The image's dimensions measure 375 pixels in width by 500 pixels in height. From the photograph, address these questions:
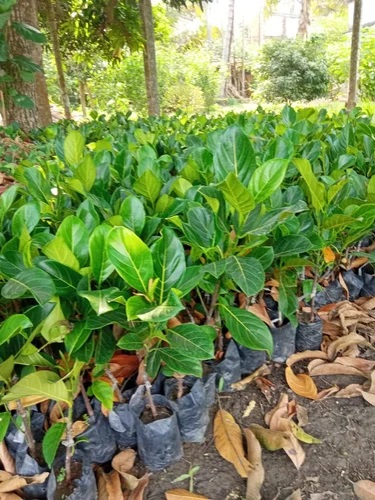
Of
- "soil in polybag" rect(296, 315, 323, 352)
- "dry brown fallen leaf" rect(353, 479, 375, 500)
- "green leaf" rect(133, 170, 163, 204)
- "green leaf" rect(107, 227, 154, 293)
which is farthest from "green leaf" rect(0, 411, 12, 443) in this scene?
"soil in polybag" rect(296, 315, 323, 352)

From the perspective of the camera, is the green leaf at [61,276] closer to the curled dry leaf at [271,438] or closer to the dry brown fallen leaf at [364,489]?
the curled dry leaf at [271,438]

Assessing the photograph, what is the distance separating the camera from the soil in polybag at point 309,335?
1.59m

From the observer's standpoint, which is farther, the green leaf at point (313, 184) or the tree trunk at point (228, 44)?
the tree trunk at point (228, 44)

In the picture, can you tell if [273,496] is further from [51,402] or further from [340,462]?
[51,402]

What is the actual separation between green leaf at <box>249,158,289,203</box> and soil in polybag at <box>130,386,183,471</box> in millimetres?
588

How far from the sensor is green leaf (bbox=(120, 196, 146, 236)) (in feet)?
3.48

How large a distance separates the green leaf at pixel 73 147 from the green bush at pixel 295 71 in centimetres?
1647

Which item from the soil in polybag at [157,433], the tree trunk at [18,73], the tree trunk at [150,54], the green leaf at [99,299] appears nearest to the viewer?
the green leaf at [99,299]

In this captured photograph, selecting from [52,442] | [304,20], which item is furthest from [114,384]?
[304,20]

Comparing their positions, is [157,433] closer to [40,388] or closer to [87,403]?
[87,403]

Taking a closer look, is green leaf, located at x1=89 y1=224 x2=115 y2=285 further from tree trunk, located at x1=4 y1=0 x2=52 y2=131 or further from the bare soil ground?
tree trunk, located at x1=4 y1=0 x2=52 y2=131

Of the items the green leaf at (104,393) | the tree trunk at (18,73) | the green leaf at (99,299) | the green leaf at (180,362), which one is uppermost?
the tree trunk at (18,73)

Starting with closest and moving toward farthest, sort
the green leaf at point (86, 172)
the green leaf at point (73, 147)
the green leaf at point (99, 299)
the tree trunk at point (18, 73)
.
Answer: the green leaf at point (99, 299) → the green leaf at point (86, 172) → the green leaf at point (73, 147) → the tree trunk at point (18, 73)

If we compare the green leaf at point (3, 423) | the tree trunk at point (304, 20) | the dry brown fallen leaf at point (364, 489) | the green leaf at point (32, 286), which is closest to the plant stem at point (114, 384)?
the green leaf at point (3, 423)
